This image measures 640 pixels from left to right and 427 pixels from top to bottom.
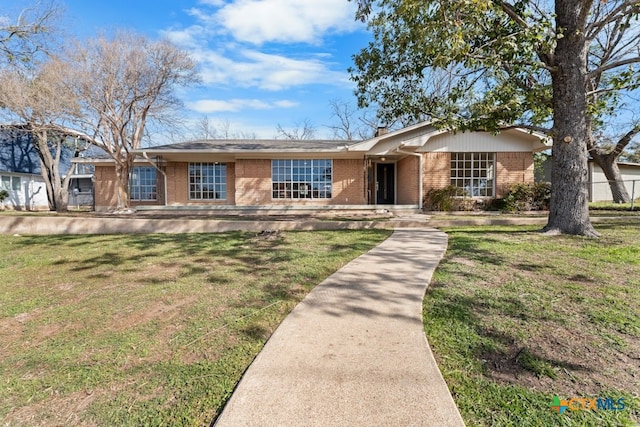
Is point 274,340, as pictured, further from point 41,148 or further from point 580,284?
point 41,148

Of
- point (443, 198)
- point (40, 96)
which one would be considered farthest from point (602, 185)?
point (40, 96)

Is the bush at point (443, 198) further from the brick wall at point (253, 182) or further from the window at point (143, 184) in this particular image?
the window at point (143, 184)

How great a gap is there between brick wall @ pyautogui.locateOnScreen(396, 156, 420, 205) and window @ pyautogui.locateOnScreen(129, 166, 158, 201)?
1337 centimetres

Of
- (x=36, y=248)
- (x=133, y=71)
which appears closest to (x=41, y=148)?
(x=133, y=71)

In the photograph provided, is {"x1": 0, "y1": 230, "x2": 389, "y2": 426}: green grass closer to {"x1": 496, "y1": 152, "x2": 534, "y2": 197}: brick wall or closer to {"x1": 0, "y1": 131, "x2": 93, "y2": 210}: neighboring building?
{"x1": 496, "y1": 152, "x2": 534, "y2": 197}: brick wall

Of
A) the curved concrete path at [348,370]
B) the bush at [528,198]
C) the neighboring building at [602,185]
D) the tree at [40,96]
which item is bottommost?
the curved concrete path at [348,370]

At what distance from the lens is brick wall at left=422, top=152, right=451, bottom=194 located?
1605 centimetres

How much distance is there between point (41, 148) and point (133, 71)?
394 inches

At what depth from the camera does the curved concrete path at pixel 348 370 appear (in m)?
2.10

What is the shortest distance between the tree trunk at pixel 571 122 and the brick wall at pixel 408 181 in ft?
27.3

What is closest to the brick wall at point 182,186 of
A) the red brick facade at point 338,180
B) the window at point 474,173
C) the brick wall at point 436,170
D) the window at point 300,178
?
the red brick facade at point 338,180

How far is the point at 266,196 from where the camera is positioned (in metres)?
17.2

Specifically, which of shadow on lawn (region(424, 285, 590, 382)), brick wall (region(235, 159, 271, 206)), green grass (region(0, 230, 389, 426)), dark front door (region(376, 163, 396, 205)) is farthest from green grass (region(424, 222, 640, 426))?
dark front door (region(376, 163, 396, 205))

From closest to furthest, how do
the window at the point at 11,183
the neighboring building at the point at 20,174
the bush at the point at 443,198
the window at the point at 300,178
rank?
the bush at the point at 443,198
the window at the point at 300,178
the window at the point at 11,183
the neighboring building at the point at 20,174
